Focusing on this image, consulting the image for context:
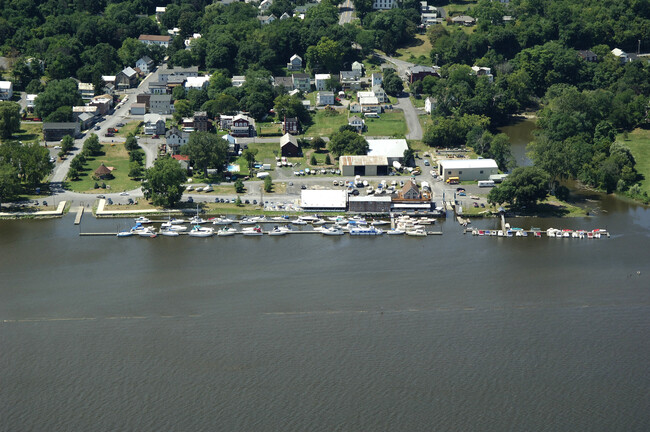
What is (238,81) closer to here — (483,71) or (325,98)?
(325,98)

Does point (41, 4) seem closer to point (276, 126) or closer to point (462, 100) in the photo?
point (276, 126)

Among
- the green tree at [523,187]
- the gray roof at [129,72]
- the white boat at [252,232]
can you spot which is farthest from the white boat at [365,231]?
the gray roof at [129,72]

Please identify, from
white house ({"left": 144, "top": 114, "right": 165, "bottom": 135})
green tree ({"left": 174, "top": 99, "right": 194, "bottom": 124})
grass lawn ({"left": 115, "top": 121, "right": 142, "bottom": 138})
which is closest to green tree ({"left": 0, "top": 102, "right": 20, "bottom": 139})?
grass lawn ({"left": 115, "top": 121, "right": 142, "bottom": 138})

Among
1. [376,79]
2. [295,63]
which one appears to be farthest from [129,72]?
[376,79]

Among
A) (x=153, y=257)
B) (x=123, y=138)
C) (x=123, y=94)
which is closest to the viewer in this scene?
(x=153, y=257)

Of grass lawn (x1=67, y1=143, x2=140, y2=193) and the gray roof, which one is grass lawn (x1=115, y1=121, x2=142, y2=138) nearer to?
grass lawn (x1=67, y1=143, x2=140, y2=193)

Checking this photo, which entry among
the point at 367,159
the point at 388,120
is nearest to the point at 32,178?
the point at 367,159

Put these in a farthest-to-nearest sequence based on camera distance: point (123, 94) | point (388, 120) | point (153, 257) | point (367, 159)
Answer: point (123, 94), point (388, 120), point (367, 159), point (153, 257)

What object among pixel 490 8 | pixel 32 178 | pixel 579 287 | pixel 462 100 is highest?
pixel 490 8
